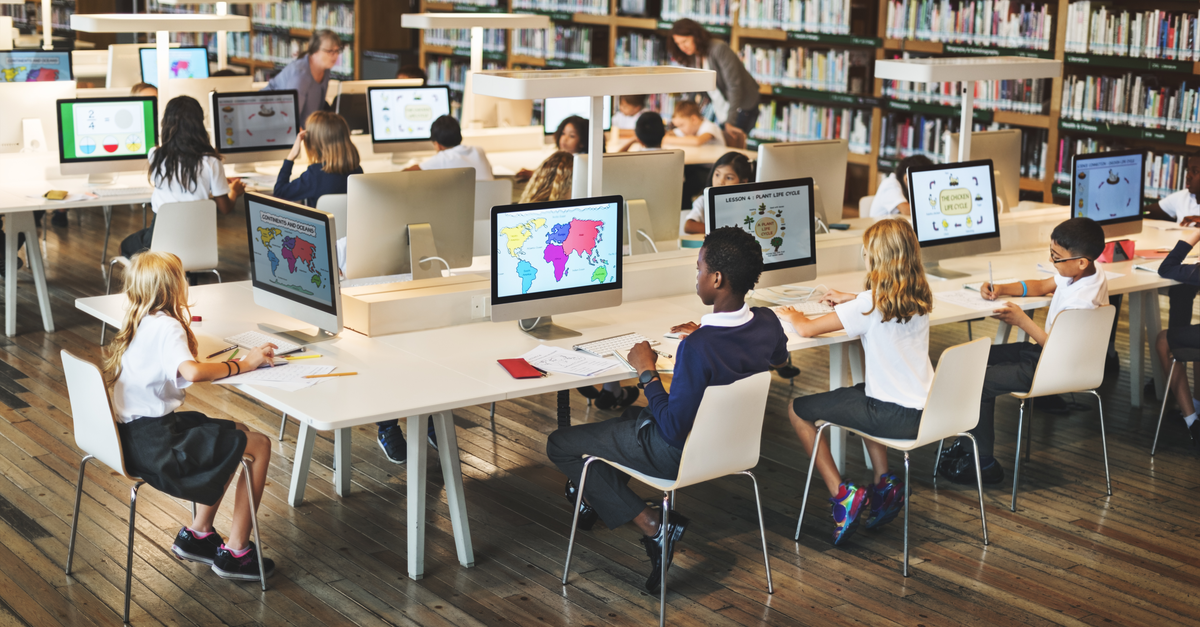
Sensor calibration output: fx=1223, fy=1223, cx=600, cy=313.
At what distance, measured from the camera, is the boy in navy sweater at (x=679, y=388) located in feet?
9.68

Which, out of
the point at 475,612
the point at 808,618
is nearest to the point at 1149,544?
the point at 808,618

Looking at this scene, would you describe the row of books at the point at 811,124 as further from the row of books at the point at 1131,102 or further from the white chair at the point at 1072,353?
the white chair at the point at 1072,353

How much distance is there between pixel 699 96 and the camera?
343 inches

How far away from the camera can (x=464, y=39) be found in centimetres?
1052

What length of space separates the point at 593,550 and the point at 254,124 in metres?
3.85

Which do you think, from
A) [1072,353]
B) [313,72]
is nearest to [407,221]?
[1072,353]

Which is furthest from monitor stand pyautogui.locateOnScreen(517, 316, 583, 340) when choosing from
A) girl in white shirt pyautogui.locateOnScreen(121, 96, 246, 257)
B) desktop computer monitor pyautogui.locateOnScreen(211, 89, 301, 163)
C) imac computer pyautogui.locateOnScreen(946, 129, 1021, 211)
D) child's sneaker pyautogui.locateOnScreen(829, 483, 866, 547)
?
desktop computer monitor pyautogui.locateOnScreen(211, 89, 301, 163)

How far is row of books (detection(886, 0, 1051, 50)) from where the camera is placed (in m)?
7.05

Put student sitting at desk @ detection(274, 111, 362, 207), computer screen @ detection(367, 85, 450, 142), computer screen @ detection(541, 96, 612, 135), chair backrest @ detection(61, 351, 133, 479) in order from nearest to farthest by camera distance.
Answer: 1. chair backrest @ detection(61, 351, 133, 479)
2. student sitting at desk @ detection(274, 111, 362, 207)
3. computer screen @ detection(367, 85, 450, 142)
4. computer screen @ detection(541, 96, 612, 135)

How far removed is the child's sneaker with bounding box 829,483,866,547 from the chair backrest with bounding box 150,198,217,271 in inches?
108

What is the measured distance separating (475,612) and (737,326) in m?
0.96

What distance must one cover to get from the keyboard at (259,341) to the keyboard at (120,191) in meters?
2.46

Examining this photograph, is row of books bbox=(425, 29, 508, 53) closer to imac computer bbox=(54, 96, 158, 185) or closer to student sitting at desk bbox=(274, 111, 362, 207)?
imac computer bbox=(54, 96, 158, 185)

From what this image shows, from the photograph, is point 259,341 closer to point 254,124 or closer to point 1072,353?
point 1072,353
